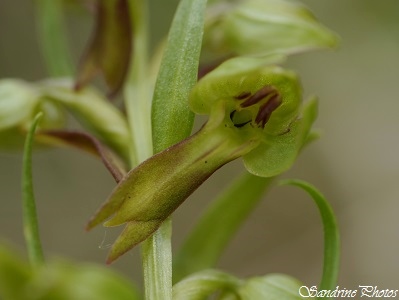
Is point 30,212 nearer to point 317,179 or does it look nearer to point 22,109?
point 22,109

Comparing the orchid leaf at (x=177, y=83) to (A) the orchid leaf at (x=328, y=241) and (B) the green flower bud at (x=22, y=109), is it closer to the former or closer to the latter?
(A) the orchid leaf at (x=328, y=241)

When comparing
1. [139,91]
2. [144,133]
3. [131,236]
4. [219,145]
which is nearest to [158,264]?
[131,236]

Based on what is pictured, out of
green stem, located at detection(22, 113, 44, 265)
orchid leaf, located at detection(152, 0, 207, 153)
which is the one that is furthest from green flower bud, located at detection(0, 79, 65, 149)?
orchid leaf, located at detection(152, 0, 207, 153)

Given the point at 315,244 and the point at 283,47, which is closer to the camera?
the point at 283,47

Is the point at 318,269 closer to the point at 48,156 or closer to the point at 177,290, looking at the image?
the point at 48,156

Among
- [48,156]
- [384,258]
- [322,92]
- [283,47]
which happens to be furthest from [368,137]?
[283,47]

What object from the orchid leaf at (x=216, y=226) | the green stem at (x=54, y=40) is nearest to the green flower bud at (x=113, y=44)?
the green stem at (x=54, y=40)

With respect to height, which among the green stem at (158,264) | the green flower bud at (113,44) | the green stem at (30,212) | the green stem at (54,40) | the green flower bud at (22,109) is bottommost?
the green stem at (158,264)

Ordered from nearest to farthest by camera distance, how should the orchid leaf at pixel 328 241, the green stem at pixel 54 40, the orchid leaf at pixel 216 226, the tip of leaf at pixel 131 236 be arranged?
the tip of leaf at pixel 131 236 < the orchid leaf at pixel 328 241 < the orchid leaf at pixel 216 226 < the green stem at pixel 54 40
